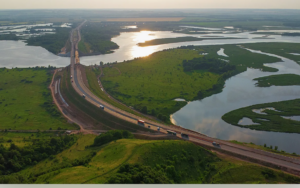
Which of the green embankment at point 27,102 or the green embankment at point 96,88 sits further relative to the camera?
the green embankment at point 96,88

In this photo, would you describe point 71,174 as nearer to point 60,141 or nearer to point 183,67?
point 60,141

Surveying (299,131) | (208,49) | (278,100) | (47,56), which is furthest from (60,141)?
(208,49)

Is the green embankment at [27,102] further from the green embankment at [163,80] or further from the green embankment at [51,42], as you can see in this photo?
the green embankment at [51,42]

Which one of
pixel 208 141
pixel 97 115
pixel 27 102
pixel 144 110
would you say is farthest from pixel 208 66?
pixel 27 102

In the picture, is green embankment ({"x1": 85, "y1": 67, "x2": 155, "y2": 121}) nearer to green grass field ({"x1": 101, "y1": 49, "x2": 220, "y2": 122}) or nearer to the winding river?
green grass field ({"x1": 101, "y1": 49, "x2": 220, "y2": 122})

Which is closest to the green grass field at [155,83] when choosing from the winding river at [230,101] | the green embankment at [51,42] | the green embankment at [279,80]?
the winding river at [230,101]
